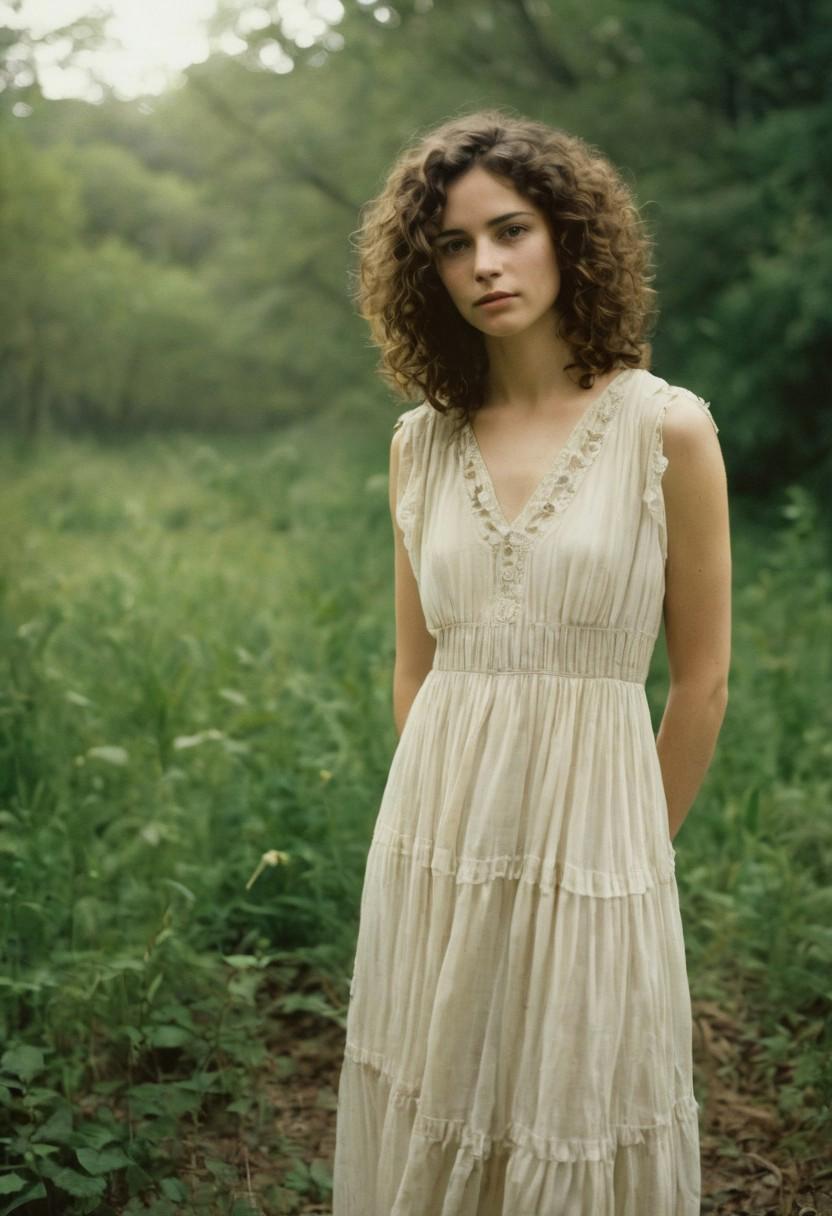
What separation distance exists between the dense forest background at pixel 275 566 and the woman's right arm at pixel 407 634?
608 millimetres

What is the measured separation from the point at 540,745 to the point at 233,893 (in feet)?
5.75

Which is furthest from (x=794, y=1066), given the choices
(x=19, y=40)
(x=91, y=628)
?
(x=19, y=40)

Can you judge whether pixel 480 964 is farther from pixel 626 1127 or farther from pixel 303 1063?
pixel 303 1063

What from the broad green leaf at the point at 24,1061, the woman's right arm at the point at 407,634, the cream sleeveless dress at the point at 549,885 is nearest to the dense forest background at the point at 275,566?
the broad green leaf at the point at 24,1061

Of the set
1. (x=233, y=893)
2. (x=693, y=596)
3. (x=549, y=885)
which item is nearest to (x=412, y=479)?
(x=693, y=596)

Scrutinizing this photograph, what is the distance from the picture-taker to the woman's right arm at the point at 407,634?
2.39 meters

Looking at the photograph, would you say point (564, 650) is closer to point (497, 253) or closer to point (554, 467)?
point (554, 467)

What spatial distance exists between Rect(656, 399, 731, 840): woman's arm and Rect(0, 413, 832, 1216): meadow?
0.99 m

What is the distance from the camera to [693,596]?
2.07 metres

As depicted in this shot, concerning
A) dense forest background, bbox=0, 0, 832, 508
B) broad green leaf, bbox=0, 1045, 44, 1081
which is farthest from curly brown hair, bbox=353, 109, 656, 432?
dense forest background, bbox=0, 0, 832, 508

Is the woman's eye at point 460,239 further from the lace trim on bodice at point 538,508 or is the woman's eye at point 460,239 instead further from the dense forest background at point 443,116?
the dense forest background at point 443,116

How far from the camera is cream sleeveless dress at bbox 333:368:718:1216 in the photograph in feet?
6.36

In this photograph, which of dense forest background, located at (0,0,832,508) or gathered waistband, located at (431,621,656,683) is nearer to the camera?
gathered waistband, located at (431,621,656,683)

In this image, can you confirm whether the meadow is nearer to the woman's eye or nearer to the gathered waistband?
the gathered waistband
